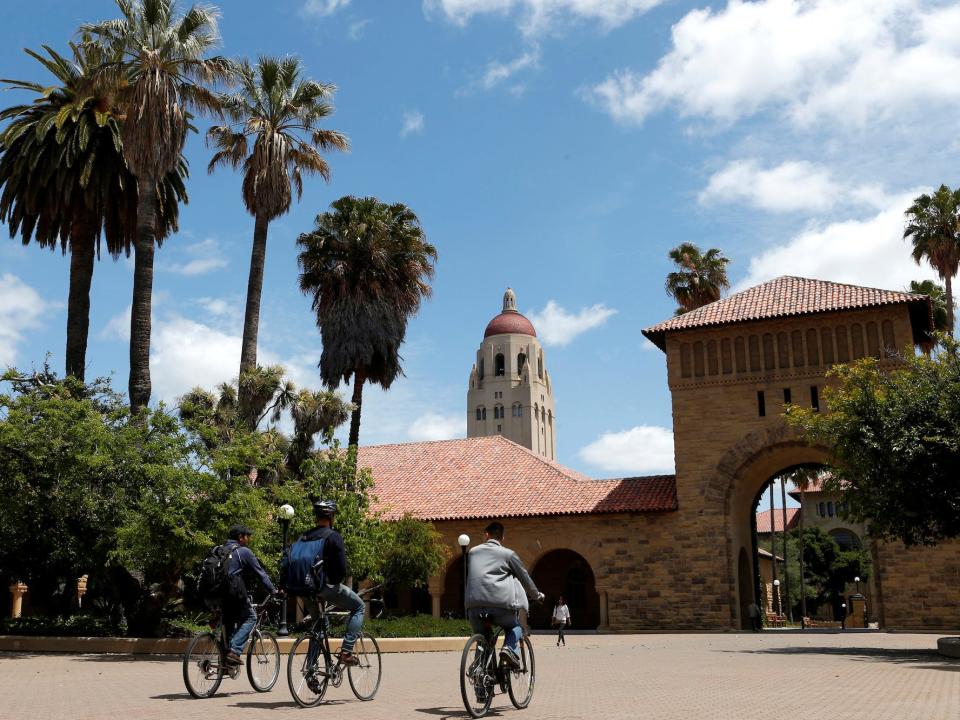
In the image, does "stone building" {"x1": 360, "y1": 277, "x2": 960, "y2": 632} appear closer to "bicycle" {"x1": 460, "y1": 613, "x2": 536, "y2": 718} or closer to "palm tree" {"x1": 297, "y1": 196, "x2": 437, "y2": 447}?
"palm tree" {"x1": 297, "y1": 196, "x2": 437, "y2": 447}

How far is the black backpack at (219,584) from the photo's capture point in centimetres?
932

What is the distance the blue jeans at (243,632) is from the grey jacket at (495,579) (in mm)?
2510

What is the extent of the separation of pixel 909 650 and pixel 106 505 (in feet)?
53.1

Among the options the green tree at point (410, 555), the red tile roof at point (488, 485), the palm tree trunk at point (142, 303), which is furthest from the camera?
the red tile roof at point (488, 485)

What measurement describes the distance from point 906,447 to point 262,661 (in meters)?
13.5

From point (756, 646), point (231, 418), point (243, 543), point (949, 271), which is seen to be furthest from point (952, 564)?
point (243, 543)

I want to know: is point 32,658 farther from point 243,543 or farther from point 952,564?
point 952,564

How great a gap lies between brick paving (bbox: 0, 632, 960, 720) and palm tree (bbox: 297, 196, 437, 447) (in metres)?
16.8

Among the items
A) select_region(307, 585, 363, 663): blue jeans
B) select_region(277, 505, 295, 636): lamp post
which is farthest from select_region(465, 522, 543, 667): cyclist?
select_region(277, 505, 295, 636): lamp post

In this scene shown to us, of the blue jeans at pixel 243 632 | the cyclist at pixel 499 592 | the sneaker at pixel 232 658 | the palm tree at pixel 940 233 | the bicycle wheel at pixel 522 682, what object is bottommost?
the bicycle wheel at pixel 522 682

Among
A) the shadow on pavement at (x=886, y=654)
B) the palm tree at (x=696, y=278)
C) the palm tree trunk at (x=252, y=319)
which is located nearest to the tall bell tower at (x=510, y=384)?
the palm tree at (x=696, y=278)

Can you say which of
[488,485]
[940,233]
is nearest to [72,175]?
[488,485]

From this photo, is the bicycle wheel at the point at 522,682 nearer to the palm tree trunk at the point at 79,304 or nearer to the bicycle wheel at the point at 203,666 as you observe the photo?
the bicycle wheel at the point at 203,666

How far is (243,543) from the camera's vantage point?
392 inches
